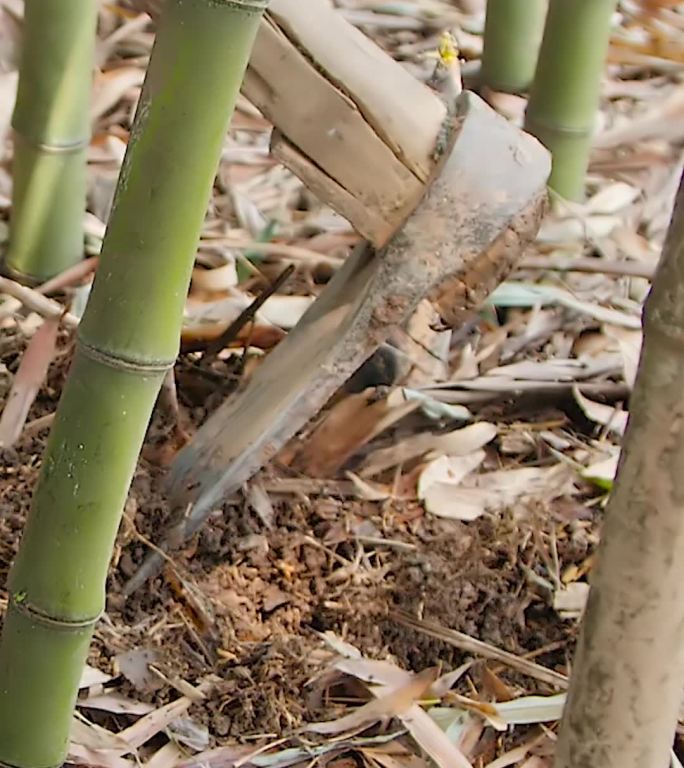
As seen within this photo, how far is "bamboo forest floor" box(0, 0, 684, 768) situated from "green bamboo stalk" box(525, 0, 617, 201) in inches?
3.7

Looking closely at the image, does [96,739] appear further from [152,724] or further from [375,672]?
[375,672]

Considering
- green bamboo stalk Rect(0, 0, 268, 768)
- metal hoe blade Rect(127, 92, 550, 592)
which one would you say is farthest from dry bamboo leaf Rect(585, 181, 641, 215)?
green bamboo stalk Rect(0, 0, 268, 768)

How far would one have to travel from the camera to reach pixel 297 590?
1.05 m

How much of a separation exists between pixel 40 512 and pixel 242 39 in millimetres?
269

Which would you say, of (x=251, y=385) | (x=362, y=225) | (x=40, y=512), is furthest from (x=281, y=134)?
(x=40, y=512)

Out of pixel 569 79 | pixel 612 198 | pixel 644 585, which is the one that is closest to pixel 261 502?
pixel 644 585

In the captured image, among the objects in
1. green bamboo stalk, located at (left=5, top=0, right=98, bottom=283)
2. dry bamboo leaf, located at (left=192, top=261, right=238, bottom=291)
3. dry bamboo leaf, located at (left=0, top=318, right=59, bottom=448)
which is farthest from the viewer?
dry bamboo leaf, located at (left=192, top=261, right=238, bottom=291)

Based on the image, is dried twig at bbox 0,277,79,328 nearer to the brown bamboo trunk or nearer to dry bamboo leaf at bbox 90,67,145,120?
dry bamboo leaf at bbox 90,67,145,120

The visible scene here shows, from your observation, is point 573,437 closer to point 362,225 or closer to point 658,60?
point 362,225

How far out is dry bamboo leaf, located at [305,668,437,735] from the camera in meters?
0.94

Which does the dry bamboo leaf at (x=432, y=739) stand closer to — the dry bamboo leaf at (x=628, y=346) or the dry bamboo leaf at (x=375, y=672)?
the dry bamboo leaf at (x=375, y=672)

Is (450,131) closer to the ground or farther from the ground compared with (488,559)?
farther from the ground

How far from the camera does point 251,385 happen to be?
1.06 metres

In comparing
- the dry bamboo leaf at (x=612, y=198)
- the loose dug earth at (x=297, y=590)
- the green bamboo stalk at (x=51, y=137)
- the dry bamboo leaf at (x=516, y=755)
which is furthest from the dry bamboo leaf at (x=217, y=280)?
the dry bamboo leaf at (x=516, y=755)
